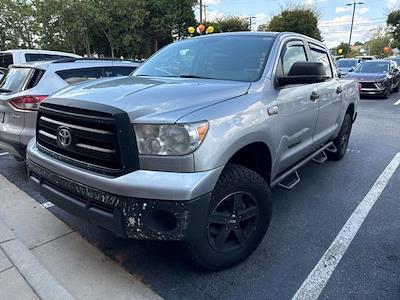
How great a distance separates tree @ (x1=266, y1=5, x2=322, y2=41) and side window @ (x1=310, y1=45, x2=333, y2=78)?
107 ft

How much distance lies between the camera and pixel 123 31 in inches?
1249

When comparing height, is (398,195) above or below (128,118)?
below

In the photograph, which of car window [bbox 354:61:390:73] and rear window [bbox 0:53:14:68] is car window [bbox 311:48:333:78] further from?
car window [bbox 354:61:390:73]

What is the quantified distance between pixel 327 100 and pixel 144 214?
2999 millimetres

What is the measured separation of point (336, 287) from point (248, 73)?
73.5 inches

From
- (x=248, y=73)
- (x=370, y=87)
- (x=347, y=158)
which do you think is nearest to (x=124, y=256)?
(x=248, y=73)

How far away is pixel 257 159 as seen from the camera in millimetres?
3020

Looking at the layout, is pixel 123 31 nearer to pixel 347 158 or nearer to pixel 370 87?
pixel 370 87

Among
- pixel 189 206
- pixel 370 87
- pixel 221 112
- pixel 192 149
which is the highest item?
pixel 221 112

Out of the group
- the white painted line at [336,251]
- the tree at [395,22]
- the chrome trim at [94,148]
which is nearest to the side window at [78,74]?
the chrome trim at [94,148]

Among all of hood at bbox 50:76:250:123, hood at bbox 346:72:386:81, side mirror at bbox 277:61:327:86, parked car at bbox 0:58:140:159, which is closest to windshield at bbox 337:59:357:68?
hood at bbox 346:72:386:81

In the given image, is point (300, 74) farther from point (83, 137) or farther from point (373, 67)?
point (373, 67)

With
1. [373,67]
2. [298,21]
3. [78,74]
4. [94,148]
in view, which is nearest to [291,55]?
[94,148]

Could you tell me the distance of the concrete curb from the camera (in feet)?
8.02
